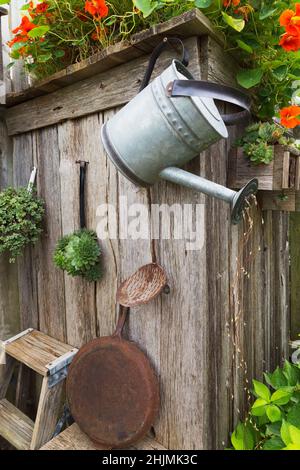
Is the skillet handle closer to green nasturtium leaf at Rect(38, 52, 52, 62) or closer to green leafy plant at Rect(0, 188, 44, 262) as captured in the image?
green leafy plant at Rect(0, 188, 44, 262)

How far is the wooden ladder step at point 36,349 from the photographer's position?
1113 mm

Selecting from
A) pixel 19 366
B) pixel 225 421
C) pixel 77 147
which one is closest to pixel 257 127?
pixel 77 147

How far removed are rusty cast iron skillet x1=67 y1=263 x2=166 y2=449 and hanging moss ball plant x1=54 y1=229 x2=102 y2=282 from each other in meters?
0.13

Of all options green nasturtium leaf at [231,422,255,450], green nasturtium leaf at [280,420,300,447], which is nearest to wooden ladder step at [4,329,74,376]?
green nasturtium leaf at [231,422,255,450]

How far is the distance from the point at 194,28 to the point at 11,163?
1042 millimetres

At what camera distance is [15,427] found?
44.3 inches

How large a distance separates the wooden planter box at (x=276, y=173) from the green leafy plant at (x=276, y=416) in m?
0.59

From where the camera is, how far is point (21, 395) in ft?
4.62

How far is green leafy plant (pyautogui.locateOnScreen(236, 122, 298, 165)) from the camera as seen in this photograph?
A: 84 centimetres

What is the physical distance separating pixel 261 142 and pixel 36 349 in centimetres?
112

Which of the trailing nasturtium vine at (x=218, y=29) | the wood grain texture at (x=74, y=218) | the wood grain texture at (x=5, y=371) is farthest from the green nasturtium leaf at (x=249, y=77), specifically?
the wood grain texture at (x=5, y=371)

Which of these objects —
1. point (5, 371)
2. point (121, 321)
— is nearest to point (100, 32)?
point (121, 321)

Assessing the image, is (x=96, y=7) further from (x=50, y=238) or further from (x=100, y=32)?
(x=50, y=238)
